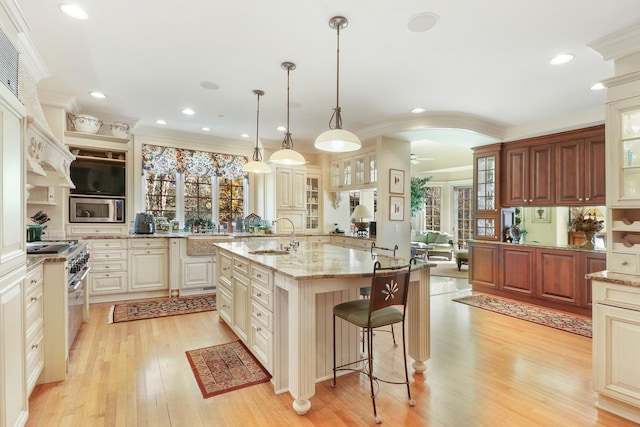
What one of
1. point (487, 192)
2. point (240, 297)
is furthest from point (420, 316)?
point (487, 192)

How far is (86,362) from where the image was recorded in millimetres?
2686

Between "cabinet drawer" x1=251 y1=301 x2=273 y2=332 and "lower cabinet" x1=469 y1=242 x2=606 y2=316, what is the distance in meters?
4.02

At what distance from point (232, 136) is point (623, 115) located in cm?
518

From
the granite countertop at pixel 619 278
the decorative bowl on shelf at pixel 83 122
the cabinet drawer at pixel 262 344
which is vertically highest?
the decorative bowl on shelf at pixel 83 122

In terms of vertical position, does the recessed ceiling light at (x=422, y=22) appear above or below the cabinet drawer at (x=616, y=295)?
above

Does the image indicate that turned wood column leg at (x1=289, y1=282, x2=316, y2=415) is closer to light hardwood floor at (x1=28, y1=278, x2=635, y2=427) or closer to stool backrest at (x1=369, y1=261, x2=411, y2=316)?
light hardwood floor at (x1=28, y1=278, x2=635, y2=427)

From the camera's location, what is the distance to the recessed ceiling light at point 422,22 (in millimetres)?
2277

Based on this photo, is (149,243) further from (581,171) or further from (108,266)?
(581,171)

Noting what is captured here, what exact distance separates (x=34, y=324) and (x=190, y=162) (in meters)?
3.83

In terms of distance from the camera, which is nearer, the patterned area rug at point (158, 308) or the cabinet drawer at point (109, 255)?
the patterned area rug at point (158, 308)

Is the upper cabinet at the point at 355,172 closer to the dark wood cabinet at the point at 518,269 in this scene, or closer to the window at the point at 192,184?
the window at the point at 192,184

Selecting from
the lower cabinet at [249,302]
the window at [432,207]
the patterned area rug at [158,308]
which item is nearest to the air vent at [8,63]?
the lower cabinet at [249,302]

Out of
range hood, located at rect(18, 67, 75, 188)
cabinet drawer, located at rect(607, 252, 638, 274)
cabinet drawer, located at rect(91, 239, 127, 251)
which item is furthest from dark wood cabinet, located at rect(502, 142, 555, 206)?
cabinet drawer, located at rect(91, 239, 127, 251)

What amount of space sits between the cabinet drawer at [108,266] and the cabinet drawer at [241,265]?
2467mm
